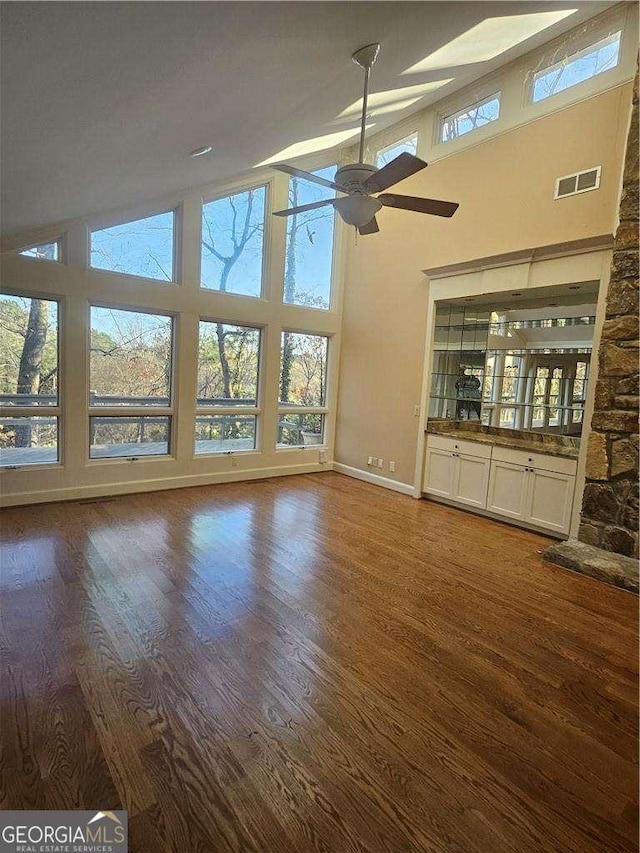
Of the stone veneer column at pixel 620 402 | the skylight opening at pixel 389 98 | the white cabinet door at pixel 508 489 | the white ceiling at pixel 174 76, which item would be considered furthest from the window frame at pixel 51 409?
the stone veneer column at pixel 620 402

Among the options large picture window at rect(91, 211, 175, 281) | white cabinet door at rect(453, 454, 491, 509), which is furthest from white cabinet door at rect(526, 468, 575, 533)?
large picture window at rect(91, 211, 175, 281)

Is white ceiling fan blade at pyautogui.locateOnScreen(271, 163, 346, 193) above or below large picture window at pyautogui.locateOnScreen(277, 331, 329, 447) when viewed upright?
above

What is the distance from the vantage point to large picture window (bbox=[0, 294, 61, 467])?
434cm

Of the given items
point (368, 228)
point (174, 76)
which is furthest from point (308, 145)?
point (174, 76)

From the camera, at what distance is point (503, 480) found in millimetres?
4582

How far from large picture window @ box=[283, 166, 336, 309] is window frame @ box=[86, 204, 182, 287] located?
1560 millimetres

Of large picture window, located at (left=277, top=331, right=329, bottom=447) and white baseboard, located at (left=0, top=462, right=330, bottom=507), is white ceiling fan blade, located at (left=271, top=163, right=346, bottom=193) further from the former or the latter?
white baseboard, located at (left=0, top=462, right=330, bottom=507)

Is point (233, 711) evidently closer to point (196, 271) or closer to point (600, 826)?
Answer: point (600, 826)

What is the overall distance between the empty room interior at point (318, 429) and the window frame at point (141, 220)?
0.09 feet

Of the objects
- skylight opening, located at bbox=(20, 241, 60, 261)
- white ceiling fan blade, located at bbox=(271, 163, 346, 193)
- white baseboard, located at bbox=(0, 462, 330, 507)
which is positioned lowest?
white baseboard, located at bbox=(0, 462, 330, 507)

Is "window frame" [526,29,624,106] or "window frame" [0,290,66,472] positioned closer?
"window frame" [526,29,624,106]

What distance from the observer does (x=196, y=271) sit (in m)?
5.34

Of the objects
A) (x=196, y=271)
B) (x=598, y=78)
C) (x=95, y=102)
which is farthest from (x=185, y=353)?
(x=598, y=78)

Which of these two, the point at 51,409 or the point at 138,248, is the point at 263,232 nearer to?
the point at 138,248
